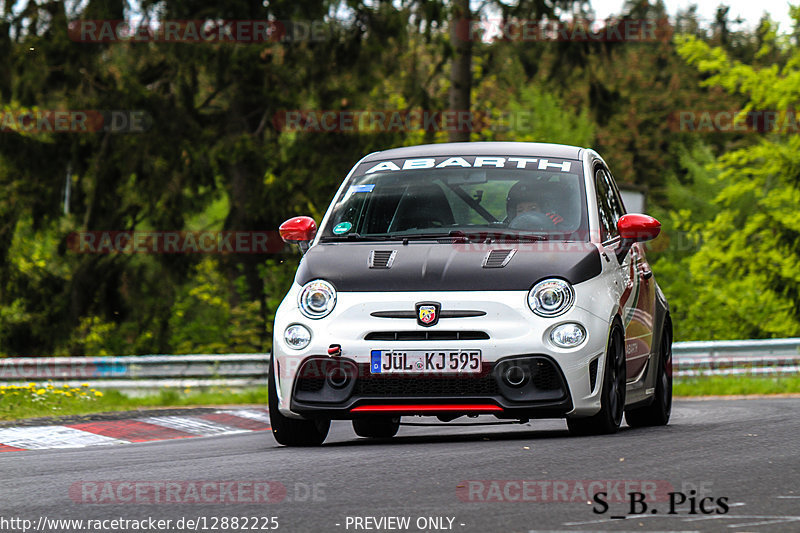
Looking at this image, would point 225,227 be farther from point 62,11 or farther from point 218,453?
point 218,453

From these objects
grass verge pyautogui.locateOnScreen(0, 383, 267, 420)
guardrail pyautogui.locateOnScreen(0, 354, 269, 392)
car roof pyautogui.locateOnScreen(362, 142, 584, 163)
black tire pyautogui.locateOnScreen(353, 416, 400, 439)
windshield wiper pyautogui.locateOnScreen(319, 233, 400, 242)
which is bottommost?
guardrail pyautogui.locateOnScreen(0, 354, 269, 392)

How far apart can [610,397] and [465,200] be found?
5.43ft

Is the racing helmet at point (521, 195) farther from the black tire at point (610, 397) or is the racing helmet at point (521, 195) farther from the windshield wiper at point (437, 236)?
the black tire at point (610, 397)

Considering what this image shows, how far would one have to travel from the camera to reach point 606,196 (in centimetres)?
991

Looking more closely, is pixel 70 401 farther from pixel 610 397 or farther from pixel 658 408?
pixel 610 397

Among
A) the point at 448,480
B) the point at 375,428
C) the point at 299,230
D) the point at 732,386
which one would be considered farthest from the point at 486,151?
the point at 732,386

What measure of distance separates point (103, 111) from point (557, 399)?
22106 millimetres

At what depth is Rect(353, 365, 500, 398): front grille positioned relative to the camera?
27.0 ft

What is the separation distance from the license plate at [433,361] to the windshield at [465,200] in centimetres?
100

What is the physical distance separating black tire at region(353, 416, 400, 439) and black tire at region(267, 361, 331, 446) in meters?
1.23

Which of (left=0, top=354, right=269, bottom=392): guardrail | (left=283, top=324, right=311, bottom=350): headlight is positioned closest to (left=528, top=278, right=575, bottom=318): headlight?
(left=283, top=324, right=311, bottom=350): headlight

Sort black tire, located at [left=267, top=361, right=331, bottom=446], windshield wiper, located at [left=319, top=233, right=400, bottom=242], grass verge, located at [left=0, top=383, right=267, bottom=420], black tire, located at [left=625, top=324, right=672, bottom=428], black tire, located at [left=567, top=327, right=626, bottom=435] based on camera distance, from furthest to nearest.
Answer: grass verge, located at [left=0, top=383, right=267, bottom=420]
black tire, located at [left=625, top=324, right=672, bottom=428]
windshield wiper, located at [left=319, top=233, right=400, bottom=242]
black tire, located at [left=267, top=361, right=331, bottom=446]
black tire, located at [left=567, top=327, right=626, bottom=435]

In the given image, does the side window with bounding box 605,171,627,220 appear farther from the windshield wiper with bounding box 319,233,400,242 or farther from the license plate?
the license plate

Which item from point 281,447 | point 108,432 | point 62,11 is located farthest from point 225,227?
point 281,447
